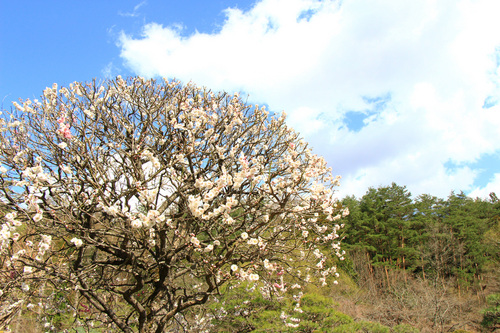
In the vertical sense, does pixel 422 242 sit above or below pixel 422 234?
below

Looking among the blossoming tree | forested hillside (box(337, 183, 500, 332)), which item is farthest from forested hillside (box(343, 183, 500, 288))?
the blossoming tree

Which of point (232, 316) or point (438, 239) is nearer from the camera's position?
point (232, 316)

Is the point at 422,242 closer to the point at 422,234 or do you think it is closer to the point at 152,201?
the point at 422,234

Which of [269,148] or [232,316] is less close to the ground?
[269,148]

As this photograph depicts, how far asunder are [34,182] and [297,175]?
3397 millimetres

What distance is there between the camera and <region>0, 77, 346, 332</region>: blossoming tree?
3.90m

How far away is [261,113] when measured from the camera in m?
6.48

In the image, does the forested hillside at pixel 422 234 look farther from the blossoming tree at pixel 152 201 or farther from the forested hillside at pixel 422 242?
the blossoming tree at pixel 152 201

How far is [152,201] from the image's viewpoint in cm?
369

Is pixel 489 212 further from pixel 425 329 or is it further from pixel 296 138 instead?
pixel 296 138

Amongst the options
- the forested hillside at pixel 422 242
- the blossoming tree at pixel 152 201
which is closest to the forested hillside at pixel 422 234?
the forested hillside at pixel 422 242

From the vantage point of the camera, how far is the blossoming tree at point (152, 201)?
12.8 ft

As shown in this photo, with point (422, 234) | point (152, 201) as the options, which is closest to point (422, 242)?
point (422, 234)

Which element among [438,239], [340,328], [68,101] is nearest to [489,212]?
[438,239]
